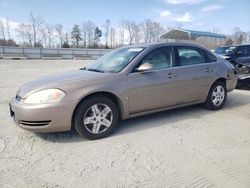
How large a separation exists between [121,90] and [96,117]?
23.6 inches

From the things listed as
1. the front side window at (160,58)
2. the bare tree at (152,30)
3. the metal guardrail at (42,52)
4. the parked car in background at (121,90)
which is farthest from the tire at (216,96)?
the bare tree at (152,30)

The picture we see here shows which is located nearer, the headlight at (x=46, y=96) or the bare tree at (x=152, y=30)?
the headlight at (x=46, y=96)

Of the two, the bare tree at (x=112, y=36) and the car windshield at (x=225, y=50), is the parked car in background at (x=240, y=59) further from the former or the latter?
the bare tree at (x=112, y=36)

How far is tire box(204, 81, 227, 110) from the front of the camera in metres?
5.01

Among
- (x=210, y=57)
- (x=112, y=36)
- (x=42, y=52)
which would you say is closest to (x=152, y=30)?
(x=112, y=36)

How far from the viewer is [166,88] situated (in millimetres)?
4199

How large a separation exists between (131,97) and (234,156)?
1.76 meters

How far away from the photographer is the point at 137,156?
9.98 feet

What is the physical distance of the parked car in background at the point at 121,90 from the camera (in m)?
3.32

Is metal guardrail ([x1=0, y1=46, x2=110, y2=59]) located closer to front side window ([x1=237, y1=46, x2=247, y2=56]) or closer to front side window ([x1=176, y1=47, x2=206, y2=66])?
front side window ([x1=237, y1=46, x2=247, y2=56])

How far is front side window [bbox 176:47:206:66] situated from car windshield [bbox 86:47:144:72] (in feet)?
2.89

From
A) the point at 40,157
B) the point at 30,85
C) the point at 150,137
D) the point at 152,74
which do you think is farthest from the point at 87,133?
the point at 152,74

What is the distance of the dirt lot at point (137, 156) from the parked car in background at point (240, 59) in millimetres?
3635

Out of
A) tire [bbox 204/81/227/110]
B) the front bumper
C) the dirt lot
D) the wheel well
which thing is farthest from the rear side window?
the front bumper
